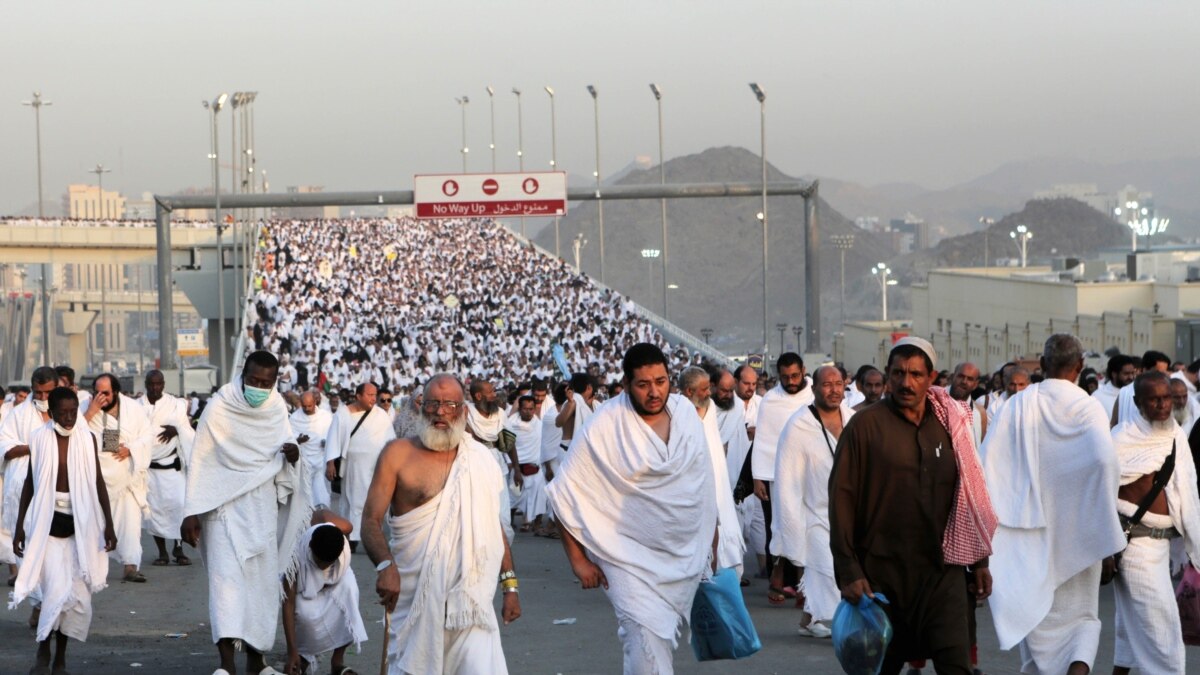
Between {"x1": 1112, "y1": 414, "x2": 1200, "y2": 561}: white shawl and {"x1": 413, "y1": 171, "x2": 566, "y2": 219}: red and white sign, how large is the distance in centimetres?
2753

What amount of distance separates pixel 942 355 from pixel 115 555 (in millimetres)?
43453

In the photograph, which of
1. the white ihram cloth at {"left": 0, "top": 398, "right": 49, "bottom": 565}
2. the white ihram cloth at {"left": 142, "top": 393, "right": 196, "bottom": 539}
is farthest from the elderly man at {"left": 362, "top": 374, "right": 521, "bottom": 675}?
the white ihram cloth at {"left": 142, "top": 393, "right": 196, "bottom": 539}

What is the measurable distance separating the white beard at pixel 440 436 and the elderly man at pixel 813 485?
3630 mm

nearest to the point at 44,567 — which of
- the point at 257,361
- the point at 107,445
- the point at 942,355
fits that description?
the point at 257,361

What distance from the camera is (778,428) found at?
1205 cm

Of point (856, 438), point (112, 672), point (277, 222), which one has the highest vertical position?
point (277, 222)

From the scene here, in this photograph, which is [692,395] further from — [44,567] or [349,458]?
[349,458]

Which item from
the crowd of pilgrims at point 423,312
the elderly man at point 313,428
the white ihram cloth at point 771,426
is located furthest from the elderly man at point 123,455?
the crowd of pilgrims at point 423,312

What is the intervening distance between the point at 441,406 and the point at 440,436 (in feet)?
0.40

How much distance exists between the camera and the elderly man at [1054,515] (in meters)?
7.97

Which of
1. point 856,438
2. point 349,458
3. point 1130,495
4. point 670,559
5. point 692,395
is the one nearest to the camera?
point 856,438

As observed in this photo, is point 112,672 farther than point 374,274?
No

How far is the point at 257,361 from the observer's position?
31.7ft

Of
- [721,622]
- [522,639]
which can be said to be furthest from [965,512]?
[522,639]
